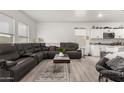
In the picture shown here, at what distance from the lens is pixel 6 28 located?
517 cm

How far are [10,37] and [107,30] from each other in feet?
20.7

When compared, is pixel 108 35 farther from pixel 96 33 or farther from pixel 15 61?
pixel 15 61

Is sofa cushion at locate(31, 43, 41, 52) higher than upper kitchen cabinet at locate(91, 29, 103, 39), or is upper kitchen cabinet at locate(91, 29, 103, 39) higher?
upper kitchen cabinet at locate(91, 29, 103, 39)

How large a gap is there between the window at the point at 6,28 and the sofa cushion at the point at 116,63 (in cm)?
362

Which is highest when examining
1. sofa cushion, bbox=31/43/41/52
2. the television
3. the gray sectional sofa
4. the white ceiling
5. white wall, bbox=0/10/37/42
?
the white ceiling

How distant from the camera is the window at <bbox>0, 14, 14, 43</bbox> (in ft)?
15.9

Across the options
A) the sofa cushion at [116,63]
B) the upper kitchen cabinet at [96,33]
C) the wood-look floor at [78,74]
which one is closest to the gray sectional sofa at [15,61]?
the wood-look floor at [78,74]

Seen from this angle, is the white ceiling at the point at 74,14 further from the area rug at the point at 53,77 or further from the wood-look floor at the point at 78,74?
the area rug at the point at 53,77

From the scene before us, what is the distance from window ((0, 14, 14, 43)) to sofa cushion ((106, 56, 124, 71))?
11.9ft

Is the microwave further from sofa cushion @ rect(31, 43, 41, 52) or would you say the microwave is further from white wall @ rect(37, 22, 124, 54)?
sofa cushion @ rect(31, 43, 41, 52)

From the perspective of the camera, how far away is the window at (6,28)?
4.83 meters

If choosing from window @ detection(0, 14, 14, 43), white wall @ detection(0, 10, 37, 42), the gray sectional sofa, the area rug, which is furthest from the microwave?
window @ detection(0, 14, 14, 43)
